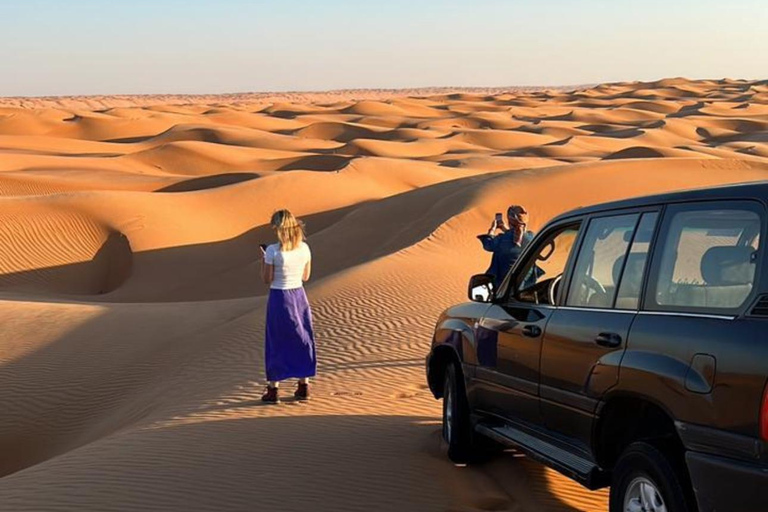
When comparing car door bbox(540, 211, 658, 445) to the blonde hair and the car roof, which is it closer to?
the car roof

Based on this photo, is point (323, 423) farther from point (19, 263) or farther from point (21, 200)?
point (21, 200)

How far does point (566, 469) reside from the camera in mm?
5219

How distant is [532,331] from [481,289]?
34.7 inches

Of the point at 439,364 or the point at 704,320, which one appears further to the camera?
the point at 439,364

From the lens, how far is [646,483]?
4.45 meters

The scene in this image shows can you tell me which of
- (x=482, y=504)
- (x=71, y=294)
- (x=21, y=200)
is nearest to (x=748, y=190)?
(x=482, y=504)

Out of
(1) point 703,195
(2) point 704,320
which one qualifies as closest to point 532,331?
(1) point 703,195

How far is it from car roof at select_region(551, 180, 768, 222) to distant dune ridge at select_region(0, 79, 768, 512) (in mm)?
1986

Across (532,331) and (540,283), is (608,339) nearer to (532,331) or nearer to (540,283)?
(532,331)

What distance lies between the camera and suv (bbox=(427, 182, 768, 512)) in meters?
3.88

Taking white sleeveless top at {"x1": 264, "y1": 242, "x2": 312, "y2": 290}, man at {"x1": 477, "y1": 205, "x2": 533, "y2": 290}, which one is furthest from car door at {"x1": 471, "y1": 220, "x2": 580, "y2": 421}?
man at {"x1": 477, "y1": 205, "x2": 533, "y2": 290}

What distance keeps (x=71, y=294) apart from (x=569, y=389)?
68.0 feet

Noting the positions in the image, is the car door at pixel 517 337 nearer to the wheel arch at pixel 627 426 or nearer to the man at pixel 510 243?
the wheel arch at pixel 627 426

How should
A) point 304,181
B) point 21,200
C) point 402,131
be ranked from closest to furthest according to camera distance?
point 21,200
point 304,181
point 402,131
